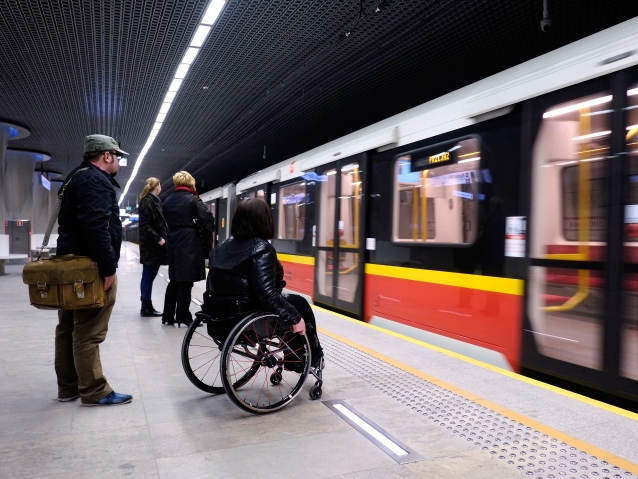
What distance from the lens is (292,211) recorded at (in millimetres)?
9094

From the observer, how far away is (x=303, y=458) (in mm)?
2557

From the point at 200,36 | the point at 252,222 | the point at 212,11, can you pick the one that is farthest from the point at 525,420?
the point at 200,36

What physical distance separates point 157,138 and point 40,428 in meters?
12.4

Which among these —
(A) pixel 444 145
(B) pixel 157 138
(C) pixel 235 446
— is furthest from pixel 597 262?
(B) pixel 157 138

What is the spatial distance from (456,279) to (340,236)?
2.70m

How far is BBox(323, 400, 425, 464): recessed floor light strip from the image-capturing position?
258 centimetres

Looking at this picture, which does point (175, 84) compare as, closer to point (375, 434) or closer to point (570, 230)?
point (570, 230)

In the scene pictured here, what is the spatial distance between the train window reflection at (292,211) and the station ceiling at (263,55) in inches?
71.2

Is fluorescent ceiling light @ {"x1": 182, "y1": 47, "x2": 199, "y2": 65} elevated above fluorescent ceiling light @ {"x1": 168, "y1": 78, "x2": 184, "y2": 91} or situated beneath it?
elevated above

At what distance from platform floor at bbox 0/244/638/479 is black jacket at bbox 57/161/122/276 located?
94cm

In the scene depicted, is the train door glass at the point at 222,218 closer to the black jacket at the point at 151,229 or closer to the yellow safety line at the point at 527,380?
the black jacket at the point at 151,229

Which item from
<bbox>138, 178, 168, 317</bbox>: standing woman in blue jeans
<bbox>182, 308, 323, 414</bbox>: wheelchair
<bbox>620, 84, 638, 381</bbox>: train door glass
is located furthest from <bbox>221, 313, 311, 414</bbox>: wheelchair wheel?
<bbox>138, 178, 168, 317</bbox>: standing woman in blue jeans

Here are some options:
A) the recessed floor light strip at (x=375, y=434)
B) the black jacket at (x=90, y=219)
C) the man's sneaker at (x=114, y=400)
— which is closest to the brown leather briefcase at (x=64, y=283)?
the black jacket at (x=90, y=219)

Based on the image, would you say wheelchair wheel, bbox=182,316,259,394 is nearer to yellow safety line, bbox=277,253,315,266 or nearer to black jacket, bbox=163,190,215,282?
black jacket, bbox=163,190,215,282
